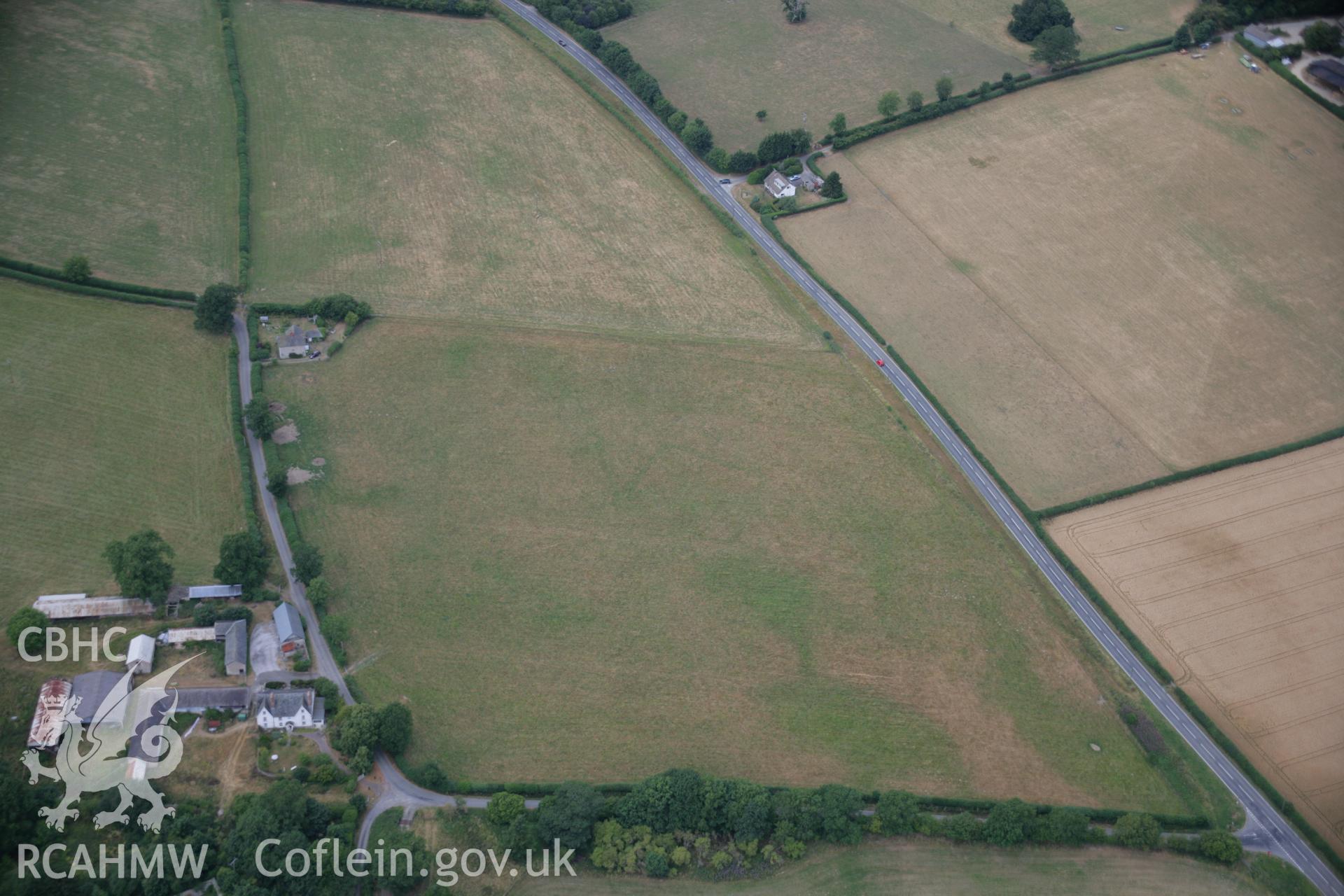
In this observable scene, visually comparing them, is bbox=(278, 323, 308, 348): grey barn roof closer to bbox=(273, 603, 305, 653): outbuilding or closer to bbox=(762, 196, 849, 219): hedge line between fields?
bbox=(273, 603, 305, 653): outbuilding

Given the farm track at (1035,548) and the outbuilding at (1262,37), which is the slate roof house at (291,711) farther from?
the outbuilding at (1262,37)

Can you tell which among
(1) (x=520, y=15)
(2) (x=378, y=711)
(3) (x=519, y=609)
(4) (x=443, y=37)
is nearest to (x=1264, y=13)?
(1) (x=520, y=15)

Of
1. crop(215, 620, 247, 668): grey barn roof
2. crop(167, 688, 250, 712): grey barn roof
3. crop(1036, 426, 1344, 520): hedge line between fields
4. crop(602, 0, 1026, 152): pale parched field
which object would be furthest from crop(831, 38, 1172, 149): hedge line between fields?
crop(167, 688, 250, 712): grey barn roof

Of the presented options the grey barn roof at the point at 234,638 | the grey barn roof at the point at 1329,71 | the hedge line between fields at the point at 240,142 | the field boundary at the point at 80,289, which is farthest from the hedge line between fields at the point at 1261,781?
the grey barn roof at the point at 1329,71

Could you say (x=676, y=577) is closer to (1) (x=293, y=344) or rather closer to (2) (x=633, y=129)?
(1) (x=293, y=344)

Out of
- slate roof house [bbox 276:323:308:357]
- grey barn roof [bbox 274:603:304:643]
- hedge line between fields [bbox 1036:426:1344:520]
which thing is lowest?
hedge line between fields [bbox 1036:426:1344:520]

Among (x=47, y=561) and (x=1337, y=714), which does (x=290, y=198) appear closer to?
(x=47, y=561)
